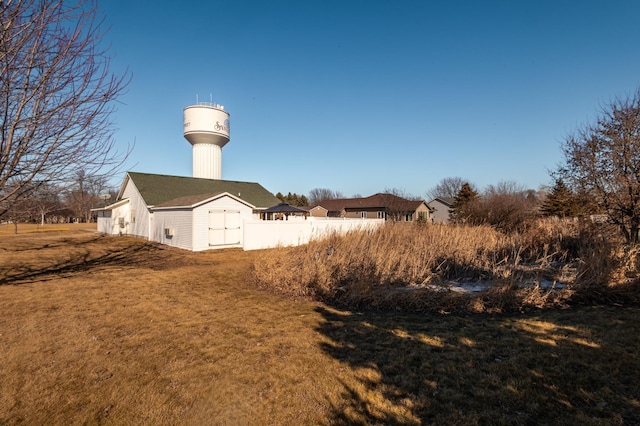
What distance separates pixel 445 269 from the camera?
341 inches

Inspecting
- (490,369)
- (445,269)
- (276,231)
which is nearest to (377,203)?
(276,231)

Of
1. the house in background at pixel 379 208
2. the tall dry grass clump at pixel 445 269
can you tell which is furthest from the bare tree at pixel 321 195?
the tall dry grass clump at pixel 445 269

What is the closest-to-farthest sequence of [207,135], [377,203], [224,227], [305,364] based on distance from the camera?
1. [305,364]
2. [224,227]
3. [207,135]
4. [377,203]

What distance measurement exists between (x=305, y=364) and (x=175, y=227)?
15.7 metres

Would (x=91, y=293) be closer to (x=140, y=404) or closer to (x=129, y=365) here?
(x=129, y=365)

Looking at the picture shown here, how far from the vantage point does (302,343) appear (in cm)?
442

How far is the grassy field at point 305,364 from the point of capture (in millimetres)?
2850

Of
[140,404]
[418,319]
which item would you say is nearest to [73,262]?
[140,404]

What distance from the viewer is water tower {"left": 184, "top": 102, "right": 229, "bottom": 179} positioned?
26.0 m

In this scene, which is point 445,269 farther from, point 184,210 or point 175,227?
point 175,227

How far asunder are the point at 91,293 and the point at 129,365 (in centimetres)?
462

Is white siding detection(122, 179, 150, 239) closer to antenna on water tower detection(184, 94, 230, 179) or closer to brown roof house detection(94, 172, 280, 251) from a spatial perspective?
brown roof house detection(94, 172, 280, 251)

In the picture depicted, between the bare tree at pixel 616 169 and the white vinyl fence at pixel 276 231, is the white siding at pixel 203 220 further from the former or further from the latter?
the bare tree at pixel 616 169

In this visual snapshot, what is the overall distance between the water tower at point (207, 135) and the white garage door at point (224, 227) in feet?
38.8
